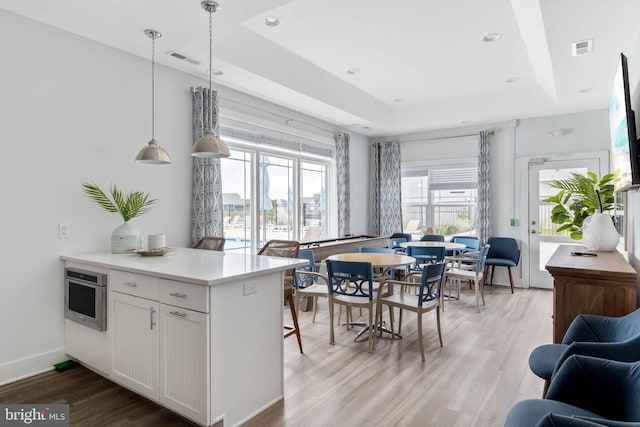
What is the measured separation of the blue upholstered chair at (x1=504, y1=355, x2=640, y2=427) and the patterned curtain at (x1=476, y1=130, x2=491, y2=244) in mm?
5222

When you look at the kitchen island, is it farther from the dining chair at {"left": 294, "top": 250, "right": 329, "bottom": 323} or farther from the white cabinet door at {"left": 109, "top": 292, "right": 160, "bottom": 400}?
the dining chair at {"left": 294, "top": 250, "right": 329, "bottom": 323}

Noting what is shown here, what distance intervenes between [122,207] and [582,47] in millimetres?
4379

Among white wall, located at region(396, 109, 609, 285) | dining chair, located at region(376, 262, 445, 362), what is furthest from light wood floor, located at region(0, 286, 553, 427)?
white wall, located at region(396, 109, 609, 285)

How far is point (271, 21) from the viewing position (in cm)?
369

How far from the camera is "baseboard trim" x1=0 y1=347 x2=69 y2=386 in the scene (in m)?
2.90

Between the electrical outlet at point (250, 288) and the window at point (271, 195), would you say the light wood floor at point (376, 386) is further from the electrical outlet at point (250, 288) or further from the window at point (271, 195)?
the window at point (271, 195)

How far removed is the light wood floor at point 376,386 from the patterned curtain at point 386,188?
360cm

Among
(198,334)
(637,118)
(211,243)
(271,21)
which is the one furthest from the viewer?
(211,243)

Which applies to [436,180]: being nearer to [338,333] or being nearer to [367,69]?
[367,69]

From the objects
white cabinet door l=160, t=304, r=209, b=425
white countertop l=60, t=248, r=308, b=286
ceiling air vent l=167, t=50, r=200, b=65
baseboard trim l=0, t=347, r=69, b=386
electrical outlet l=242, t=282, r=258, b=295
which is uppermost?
ceiling air vent l=167, t=50, r=200, b=65

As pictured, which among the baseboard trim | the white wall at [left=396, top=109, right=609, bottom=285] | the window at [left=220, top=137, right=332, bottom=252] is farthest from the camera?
the white wall at [left=396, top=109, right=609, bottom=285]

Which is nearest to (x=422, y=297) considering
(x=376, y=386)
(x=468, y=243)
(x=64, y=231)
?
(x=376, y=386)

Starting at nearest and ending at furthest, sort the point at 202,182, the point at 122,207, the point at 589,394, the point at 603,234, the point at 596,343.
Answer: the point at 589,394, the point at 596,343, the point at 603,234, the point at 122,207, the point at 202,182

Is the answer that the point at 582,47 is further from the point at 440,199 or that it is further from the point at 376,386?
the point at 440,199
